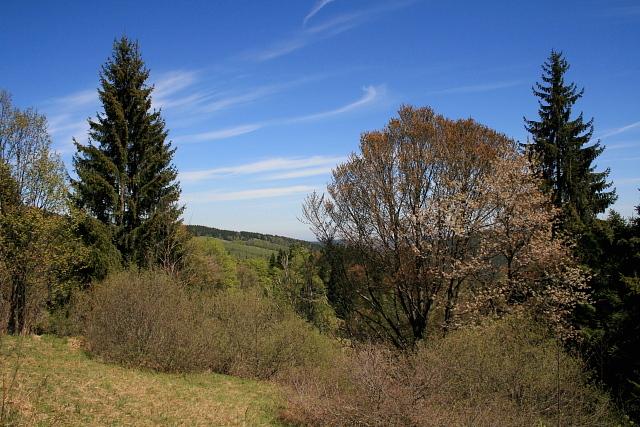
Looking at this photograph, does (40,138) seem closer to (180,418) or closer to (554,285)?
(180,418)

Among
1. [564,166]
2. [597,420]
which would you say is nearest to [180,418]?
[597,420]

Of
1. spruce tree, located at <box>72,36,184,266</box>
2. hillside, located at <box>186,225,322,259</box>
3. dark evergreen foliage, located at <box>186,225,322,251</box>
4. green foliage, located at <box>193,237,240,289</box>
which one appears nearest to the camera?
spruce tree, located at <box>72,36,184,266</box>

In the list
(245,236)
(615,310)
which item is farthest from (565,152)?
(245,236)

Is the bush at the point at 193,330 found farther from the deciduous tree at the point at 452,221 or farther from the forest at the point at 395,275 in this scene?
the deciduous tree at the point at 452,221

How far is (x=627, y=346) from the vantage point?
11.0m

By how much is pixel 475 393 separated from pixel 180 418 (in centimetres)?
701

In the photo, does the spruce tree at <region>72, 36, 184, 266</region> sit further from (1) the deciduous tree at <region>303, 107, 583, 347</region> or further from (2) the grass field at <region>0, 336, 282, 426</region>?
(1) the deciduous tree at <region>303, 107, 583, 347</region>

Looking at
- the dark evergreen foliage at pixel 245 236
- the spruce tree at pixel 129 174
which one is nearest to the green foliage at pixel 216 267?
the spruce tree at pixel 129 174

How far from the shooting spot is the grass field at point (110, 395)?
7.30m

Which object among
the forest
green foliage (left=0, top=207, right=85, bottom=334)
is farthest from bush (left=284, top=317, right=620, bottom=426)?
green foliage (left=0, top=207, right=85, bottom=334)

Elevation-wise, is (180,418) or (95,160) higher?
(95,160)

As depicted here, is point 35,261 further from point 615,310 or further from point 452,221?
point 615,310

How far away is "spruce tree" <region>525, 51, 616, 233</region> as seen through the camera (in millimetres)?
17000

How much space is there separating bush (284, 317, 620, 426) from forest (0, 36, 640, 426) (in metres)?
0.05
